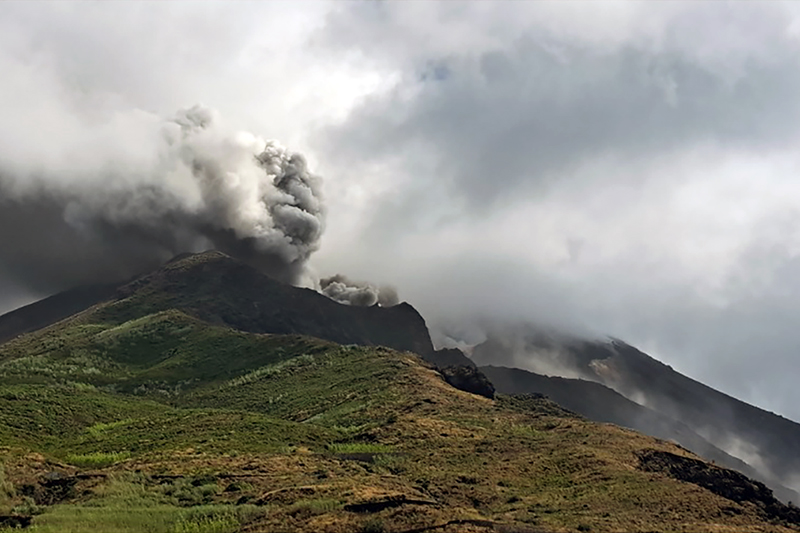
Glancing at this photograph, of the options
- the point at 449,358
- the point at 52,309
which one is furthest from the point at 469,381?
the point at 52,309

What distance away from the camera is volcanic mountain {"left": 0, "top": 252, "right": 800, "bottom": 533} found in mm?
28906

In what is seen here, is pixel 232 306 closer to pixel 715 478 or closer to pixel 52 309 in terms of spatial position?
pixel 52 309

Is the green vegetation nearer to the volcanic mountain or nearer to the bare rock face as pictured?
the volcanic mountain

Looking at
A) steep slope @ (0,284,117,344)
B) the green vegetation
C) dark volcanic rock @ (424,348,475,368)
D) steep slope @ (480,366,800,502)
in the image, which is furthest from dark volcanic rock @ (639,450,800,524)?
steep slope @ (0,284,117,344)

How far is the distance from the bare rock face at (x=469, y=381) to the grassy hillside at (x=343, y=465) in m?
2.04

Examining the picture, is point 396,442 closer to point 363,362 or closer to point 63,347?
point 363,362

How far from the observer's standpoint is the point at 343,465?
132ft

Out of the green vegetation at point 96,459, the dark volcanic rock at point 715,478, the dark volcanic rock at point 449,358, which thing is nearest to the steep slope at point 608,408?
the dark volcanic rock at point 449,358

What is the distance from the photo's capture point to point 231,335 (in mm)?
106688

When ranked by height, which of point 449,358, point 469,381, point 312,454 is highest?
point 449,358

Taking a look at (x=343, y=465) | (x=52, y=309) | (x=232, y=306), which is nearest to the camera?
(x=343, y=465)

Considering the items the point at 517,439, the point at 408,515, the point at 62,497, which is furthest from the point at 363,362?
the point at 408,515

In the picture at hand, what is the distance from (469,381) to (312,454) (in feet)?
117

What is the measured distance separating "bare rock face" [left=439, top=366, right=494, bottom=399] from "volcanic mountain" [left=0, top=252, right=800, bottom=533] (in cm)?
30
